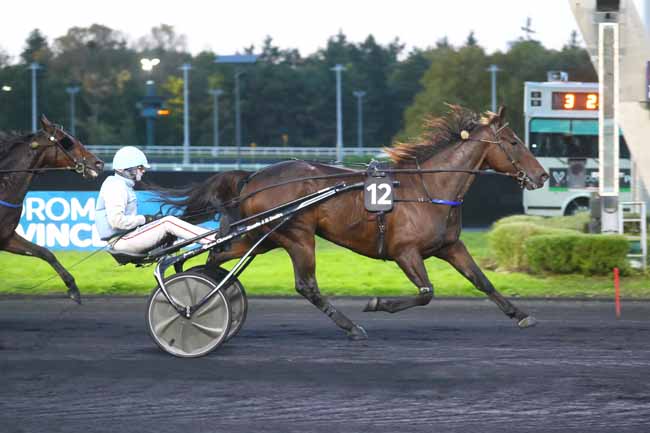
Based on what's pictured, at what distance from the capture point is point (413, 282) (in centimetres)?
773

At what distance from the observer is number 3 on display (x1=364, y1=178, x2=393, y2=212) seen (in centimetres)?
780

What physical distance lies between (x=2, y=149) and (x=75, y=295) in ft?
4.96

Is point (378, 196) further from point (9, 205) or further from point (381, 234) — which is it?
point (9, 205)

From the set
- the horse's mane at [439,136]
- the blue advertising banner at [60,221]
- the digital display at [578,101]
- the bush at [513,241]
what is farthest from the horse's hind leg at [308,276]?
the digital display at [578,101]

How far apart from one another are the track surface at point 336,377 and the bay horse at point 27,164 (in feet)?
2.86

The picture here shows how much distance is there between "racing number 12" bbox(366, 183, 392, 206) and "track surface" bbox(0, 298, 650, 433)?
3.47 ft

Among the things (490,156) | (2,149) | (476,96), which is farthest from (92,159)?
(476,96)

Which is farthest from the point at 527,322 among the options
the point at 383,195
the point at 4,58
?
the point at 4,58

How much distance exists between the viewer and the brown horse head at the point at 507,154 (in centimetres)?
817

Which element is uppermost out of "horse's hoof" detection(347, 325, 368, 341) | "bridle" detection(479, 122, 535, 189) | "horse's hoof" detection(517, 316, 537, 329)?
"bridle" detection(479, 122, 535, 189)

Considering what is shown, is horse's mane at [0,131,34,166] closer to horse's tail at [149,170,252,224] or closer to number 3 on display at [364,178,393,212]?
horse's tail at [149,170,252,224]

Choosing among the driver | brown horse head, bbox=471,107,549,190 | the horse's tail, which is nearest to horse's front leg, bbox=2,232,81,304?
the horse's tail

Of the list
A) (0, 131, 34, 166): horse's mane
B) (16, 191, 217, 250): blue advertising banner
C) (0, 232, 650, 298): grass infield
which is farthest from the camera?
(16, 191, 217, 250): blue advertising banner

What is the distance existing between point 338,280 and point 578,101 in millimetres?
9329
